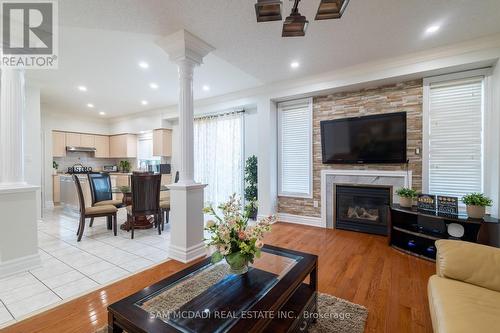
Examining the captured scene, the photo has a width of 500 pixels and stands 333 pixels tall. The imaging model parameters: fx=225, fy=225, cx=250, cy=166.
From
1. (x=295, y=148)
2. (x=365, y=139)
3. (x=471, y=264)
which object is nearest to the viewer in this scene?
(x=471, y=264)

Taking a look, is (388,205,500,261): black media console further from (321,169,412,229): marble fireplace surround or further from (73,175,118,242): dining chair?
(73,175,118,242): dining chair

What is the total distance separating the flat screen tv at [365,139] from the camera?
11.4 feet

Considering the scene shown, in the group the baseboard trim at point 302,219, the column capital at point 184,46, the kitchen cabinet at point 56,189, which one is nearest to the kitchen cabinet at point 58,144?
the kitchen cabinet at point 56,189

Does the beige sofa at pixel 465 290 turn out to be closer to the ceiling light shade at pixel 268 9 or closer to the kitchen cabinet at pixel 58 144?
the ceiling light shade at pixel 268 9

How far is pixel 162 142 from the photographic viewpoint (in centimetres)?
635

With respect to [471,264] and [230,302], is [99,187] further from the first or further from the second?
[471,264]

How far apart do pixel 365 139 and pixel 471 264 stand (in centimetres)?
254

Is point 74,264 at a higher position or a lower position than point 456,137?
lower

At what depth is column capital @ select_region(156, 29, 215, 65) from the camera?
266 centimetres

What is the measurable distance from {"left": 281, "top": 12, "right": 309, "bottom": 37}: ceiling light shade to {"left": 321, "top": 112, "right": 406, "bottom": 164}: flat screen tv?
2491mm

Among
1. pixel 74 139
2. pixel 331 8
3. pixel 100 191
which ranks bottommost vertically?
pixel 100 191

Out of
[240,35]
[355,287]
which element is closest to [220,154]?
[240,35]

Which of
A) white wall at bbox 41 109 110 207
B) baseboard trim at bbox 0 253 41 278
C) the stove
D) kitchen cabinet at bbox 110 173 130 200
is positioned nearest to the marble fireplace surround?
baseboard trim at bbox 0 253 41 278

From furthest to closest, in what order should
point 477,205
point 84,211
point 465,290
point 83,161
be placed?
point 83,161 < point 84,211 < point 477,205 < point 465,290
